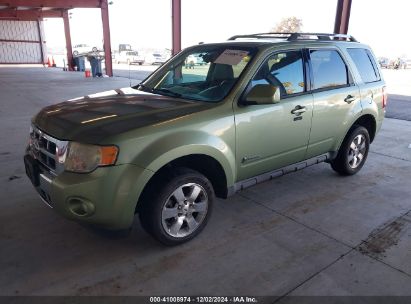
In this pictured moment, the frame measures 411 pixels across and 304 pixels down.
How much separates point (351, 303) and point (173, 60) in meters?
3.04

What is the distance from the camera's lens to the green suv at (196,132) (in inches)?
97.0

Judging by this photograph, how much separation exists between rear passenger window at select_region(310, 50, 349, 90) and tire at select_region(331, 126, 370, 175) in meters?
0.71

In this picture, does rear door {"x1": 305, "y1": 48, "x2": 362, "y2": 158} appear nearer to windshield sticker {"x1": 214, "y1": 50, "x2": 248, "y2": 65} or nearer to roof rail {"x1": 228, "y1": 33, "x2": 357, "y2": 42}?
roof rail {"x1": 228, "y1": 33, "x2": 357, "y2": 42}

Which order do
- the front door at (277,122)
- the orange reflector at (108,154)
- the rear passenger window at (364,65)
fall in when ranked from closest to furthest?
the orange reflector at (108,154)
the front door at (277,122)
the rear passenger window at (364,65)

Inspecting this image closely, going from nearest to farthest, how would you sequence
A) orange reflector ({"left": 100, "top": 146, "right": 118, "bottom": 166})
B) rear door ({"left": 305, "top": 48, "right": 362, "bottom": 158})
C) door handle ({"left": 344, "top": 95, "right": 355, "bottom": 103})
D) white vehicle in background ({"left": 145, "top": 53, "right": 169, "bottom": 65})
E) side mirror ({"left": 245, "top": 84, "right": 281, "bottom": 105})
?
orange reflector ({"left": 100, "top": 146, "right": 118, "bottom": 166}) → side mirror ({"left": 245, "top": 84, "right": 281, "bottom": 105}) → rear door ({"left": 305, "top": 48, "right": 362, "bottom": 158}) → door handle ({"left": 344, "top": 95, "right": 355, "bottom": 103}) → white vehicle in background ({"left": 145, "top": 53, "right": 169, "bottom": 65})

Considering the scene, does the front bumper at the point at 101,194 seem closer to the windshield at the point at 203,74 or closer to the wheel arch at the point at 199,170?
the wheel arch at the point at 199,170

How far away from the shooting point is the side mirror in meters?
2.90

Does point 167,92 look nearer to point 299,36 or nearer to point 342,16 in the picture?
point 299,36

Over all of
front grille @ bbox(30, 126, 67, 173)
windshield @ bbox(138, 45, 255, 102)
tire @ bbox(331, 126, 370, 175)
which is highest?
windshield @ bbox(138, 45, 255, 102)

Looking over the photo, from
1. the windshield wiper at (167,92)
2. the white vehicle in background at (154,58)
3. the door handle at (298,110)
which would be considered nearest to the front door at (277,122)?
the door handle at (298,110)

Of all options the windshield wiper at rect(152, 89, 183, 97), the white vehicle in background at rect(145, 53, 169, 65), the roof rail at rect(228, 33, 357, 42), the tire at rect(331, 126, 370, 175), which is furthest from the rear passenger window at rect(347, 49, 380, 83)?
the white vehicle in background at rect(145, 53, 169, 65)

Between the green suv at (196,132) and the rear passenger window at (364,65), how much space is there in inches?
1.8

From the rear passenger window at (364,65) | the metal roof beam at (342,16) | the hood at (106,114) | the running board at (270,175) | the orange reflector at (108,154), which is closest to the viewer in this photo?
the orange reflector at (108,154)

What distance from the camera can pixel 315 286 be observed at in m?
→ 2.46
